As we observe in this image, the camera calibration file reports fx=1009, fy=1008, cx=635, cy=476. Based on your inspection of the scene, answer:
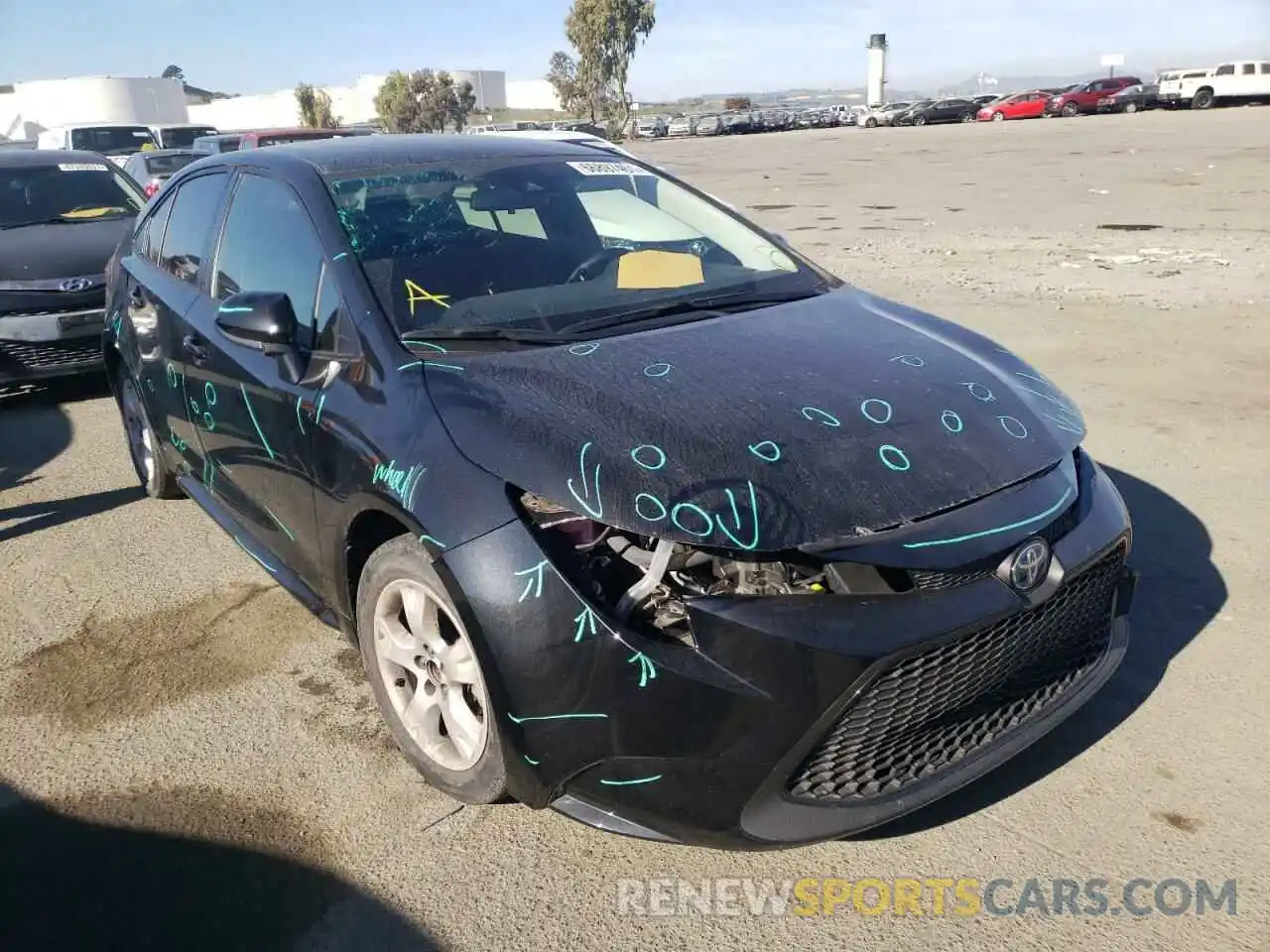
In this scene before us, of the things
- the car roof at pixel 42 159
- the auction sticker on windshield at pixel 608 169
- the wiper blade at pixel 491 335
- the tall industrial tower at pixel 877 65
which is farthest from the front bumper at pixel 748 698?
the tall industrial tower at pixel 877 65

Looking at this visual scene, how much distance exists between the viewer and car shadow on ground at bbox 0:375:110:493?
→ 5742 millimetres

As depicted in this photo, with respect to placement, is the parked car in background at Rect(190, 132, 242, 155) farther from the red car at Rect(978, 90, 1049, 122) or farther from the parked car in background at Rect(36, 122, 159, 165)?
the red car at Rect(978, 90, 1049, 122)

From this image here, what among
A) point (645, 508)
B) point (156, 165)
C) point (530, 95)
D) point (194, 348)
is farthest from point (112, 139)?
point (530, 95)

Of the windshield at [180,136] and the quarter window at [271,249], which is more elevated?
the windshield at [180,136]

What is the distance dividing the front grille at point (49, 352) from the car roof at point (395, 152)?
322cm

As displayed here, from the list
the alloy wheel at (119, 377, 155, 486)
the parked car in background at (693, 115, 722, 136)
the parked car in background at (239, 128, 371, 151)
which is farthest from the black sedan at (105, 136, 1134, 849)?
the parked car in background at (693, 115, 722, 136)

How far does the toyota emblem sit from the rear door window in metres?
3.16

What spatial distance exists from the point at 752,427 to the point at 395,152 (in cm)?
199

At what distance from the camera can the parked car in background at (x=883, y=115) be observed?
181ft

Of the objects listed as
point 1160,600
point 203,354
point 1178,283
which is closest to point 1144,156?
point 1178,283

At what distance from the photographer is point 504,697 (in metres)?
2.29

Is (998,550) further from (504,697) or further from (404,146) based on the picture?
(404,146)

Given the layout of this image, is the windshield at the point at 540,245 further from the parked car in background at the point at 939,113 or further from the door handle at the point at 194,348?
the parked car in background at the point at 939,113

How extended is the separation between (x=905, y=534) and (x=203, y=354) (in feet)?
8.58
